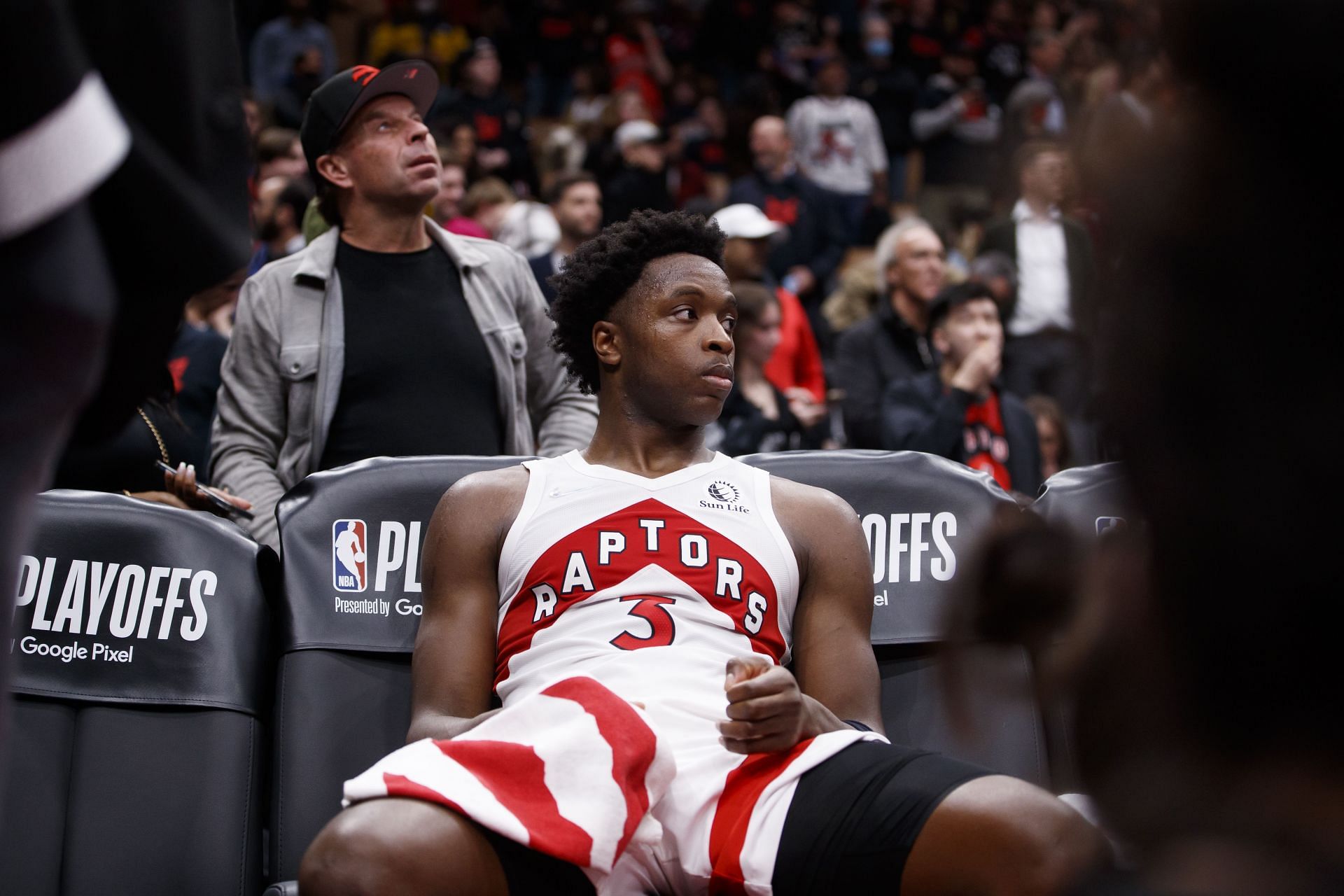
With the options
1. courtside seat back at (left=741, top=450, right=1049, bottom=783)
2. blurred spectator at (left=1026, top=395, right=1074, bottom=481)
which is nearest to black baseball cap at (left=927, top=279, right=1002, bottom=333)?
blurred spectator at (left=1026, top=395, right=1074, bottom=481)

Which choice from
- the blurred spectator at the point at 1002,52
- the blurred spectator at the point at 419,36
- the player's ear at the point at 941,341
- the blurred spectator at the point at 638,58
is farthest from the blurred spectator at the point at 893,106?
the player's ear at the point at 941,341

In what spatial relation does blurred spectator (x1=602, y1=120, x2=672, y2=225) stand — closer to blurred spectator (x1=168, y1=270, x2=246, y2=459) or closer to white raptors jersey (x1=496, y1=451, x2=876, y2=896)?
blurred spectator (x1=168, y1=270, x2=246, y2=459)

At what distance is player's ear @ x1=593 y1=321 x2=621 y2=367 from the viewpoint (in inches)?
128

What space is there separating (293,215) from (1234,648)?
17.2ft

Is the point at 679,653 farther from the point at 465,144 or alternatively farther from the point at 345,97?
the point at 465,144

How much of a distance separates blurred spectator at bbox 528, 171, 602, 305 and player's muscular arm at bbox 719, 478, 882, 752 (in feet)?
12.2

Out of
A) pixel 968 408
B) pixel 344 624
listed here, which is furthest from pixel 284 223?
pixel 344 624

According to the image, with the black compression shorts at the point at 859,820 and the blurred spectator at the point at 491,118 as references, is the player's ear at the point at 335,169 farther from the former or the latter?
the blurred spectator at the point at 491,118

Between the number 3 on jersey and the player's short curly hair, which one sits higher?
the player's short curly hair

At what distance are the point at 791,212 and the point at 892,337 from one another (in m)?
3.59

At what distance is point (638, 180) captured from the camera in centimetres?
870

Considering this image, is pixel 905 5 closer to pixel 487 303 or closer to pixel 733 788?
pixel 487 303

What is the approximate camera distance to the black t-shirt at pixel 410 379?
12.1 feet

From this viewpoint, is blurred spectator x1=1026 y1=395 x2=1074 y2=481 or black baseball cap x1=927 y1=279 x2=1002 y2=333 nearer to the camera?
black baseball cap x1=927 y1=279 x2=1002 y2=333
